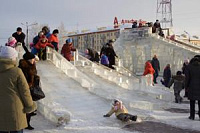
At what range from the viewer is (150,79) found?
46.0 feet

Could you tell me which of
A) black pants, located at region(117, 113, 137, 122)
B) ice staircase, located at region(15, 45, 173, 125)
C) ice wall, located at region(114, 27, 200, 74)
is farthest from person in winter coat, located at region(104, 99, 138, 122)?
ice wall, located at region(114, 27, 200, 74)

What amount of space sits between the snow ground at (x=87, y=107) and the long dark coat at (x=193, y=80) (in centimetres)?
68

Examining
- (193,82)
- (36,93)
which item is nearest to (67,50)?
(193,82)

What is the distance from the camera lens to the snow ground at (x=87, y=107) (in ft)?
19.6

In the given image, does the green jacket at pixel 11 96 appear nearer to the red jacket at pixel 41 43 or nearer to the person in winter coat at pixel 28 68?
the person in winter coat at pixel 28 68

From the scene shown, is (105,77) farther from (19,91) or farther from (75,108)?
(19,91)

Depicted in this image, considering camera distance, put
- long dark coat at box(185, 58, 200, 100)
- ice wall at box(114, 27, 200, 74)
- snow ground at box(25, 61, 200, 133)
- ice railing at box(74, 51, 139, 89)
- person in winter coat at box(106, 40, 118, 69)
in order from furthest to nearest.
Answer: ice wall at box(114, 27, 200, 74) < person in winter coat at box(106, 40, 118, 69) < ice railing at box(74, 51, 139, 89) < long dark coat at box(185, 58, 200, 100) < snow ground at box(25, 61, 200, 133)

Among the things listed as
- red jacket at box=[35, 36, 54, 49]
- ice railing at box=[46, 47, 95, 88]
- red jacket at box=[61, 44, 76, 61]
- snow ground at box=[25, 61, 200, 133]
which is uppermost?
red jacket at box=[35, 36, 54, 49]

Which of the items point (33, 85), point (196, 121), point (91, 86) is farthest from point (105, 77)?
point (33, 85)

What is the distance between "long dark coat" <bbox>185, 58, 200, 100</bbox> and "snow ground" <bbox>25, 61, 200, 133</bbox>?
0.68 meters

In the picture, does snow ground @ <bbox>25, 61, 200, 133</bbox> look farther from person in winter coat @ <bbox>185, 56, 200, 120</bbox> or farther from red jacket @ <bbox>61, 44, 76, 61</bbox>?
red jacket @ <bbox>61, 44, 76, 61</bbox>

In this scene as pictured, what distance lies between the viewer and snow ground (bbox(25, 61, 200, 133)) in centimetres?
598

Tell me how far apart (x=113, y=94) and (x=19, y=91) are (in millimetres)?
6618

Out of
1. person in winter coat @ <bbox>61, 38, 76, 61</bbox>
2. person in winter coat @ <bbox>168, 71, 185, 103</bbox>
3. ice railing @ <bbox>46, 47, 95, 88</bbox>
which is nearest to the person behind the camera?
ice railing @ <bbox>46, 47, 95, 88</bbox>
